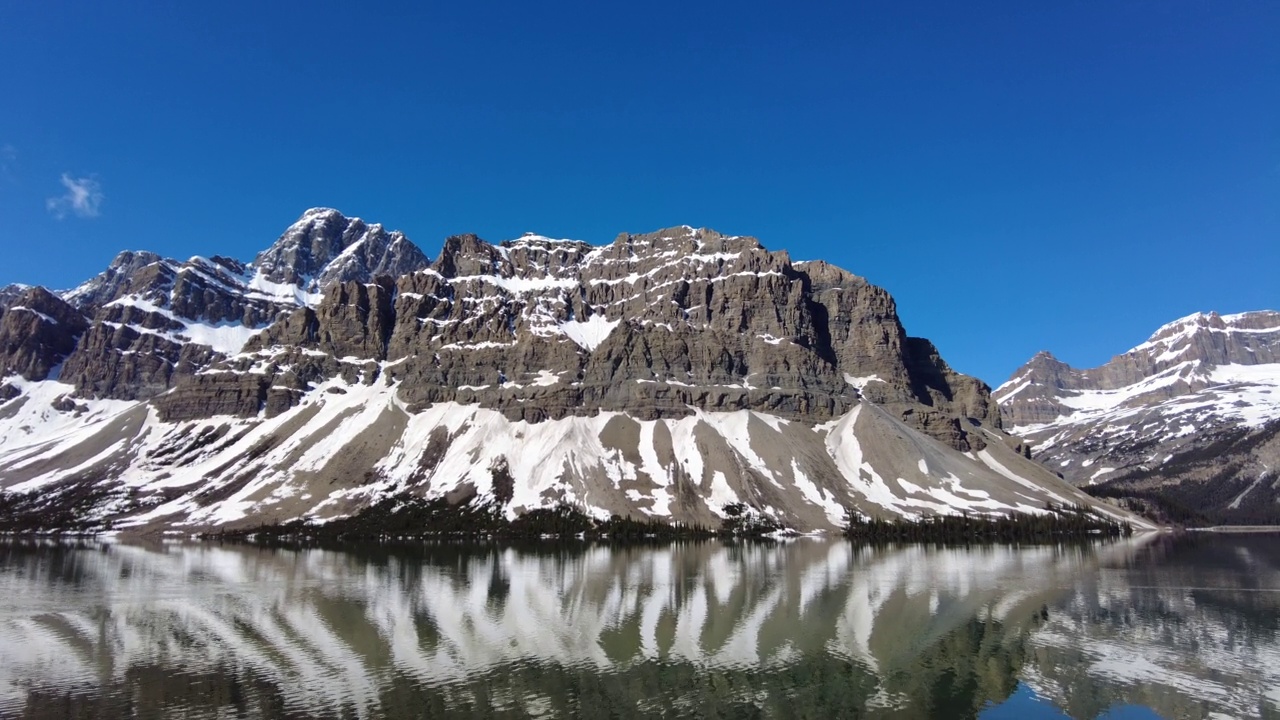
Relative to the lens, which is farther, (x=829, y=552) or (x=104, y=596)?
(x=829, y=552)

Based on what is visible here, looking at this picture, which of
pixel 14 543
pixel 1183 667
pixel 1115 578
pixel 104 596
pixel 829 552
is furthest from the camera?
pixel 14 543

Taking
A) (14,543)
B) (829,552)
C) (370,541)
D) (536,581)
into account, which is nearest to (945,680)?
(536,581)

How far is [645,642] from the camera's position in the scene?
63.2 m

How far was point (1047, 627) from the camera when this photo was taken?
224ft

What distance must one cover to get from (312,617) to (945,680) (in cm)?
5456

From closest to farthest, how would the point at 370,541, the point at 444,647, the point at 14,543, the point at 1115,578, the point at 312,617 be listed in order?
the point at 444,647
the point at 312,617
the point at 1115,578
the point at 14,543
the point at 370,541

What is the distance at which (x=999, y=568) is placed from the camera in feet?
384

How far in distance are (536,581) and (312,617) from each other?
1368 inches

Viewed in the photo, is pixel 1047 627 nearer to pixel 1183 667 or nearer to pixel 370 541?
pixel 1183 667

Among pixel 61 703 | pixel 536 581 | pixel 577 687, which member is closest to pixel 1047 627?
pixel 577 687

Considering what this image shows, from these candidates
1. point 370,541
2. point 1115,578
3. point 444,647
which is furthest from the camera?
point 370,541

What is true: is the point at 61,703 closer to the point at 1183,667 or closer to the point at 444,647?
the point at 444,647

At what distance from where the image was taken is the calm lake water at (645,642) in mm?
46062

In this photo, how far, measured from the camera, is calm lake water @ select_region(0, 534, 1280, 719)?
46.1 metres
